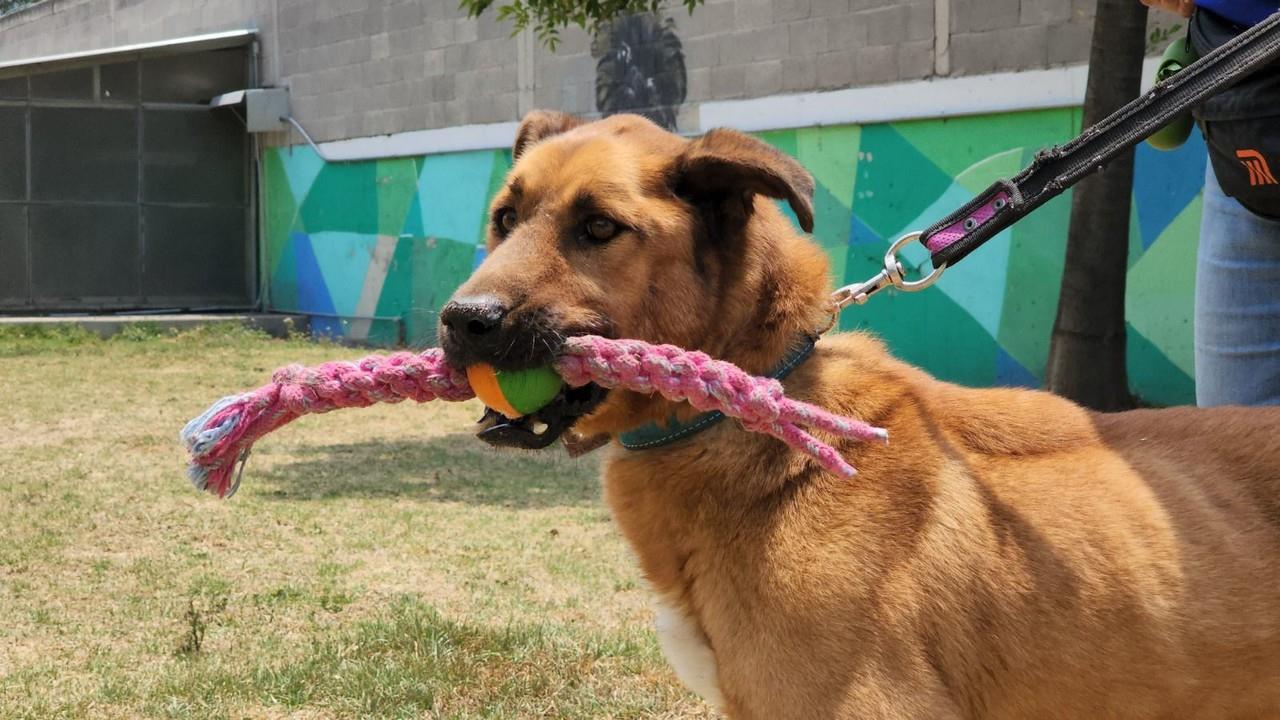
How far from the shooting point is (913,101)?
36.4 feet

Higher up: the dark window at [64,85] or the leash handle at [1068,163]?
the dark window at [64,85]

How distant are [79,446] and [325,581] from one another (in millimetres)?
4373

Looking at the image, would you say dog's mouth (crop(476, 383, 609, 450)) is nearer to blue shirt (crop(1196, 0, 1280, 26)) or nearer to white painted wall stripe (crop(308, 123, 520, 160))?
blue shirt (crop(1196, 0, 1280, 26))

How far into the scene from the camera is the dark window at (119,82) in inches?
774

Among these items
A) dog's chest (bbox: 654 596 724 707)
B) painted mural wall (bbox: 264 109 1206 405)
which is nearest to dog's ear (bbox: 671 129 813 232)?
dog's chest (bbox: 654 596 724 707)

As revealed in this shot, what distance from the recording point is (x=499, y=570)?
5.87 m

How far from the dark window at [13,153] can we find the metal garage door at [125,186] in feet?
0.05

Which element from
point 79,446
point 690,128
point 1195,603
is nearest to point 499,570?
point 1195,603

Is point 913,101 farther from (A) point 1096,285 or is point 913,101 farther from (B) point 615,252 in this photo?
(B) point 615,252

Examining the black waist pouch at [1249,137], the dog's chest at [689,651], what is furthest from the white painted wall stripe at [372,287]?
the black waist pouch at [1249,137]

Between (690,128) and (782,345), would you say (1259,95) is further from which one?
(690,128)

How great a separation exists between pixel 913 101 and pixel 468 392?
9.12 meters

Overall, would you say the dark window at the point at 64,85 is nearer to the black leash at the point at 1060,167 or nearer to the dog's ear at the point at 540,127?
the dog's ear at the point at 540,127

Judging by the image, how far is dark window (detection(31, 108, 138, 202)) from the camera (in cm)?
1925
